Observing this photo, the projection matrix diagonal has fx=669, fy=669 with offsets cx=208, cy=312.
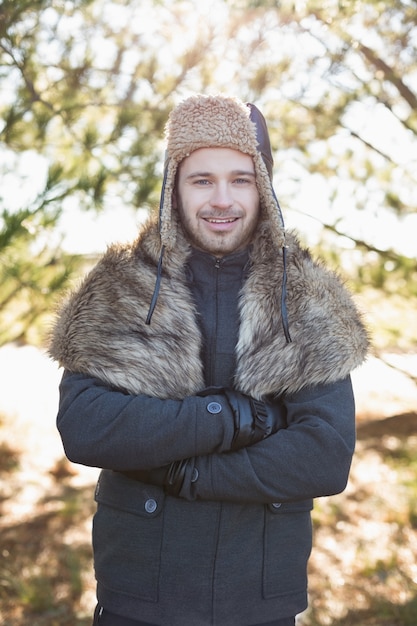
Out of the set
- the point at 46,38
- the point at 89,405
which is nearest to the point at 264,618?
the point at 89,405

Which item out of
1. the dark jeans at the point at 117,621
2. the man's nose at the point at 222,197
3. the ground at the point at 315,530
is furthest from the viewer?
the ground at the point at 315,530

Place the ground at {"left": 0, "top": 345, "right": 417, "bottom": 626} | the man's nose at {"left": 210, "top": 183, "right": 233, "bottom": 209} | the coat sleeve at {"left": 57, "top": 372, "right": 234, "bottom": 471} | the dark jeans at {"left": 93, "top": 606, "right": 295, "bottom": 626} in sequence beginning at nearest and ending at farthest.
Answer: the coat sleeve at {"left": 57, "top": 372, "right": 234, "bottom": 471}
the dark jeans at {"left": 93, "top": 606, "right": 295, "bottom": 626}
the man's nose at {"left": 210, "top": 183, "right": 233, "bottom": 209}
the ground at {"left": 0, "top": 345, "right": 417, "bottom": 626}

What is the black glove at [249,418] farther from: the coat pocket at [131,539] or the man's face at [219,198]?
the man's face at [219,198]

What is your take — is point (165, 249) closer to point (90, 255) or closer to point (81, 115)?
point (90, 255)

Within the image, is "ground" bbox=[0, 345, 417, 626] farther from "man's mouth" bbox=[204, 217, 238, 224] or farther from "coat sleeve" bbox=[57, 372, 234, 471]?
"man's mouth" bbox=[204, 217, 238, 224]

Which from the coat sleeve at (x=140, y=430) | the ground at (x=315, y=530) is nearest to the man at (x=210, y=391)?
the coat sleeve at (x=140, y=430)

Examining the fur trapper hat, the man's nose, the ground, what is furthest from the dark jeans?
the man's nose

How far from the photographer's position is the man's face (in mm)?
2074

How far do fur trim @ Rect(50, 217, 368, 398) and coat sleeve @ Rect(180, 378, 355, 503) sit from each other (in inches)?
6.4

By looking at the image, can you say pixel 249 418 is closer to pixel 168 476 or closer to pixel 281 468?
pixel 281 468

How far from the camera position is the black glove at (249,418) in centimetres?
178

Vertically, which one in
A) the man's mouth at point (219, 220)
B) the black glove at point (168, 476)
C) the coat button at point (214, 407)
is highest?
the man's mouth at point (219, 220)

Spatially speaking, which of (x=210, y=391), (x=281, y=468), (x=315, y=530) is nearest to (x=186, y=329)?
(x=210, y=391)

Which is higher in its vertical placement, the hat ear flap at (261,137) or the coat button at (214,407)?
the hat ear flap at (261,137)
